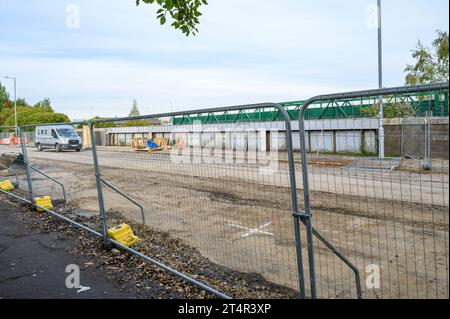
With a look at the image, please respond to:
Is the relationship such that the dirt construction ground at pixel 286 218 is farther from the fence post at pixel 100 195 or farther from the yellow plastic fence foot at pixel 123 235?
the yellow plastic fence foot at pixel 123 235

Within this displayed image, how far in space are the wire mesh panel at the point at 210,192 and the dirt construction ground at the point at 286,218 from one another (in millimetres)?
21

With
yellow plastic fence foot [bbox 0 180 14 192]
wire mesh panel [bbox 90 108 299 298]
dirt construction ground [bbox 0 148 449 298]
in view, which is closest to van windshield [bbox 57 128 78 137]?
yellow plastic fence foot [bbox 0 180 14 192]

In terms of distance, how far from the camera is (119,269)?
4777mm

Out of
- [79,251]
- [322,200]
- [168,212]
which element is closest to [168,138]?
[168,212]

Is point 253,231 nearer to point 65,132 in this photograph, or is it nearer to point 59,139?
point 59,139

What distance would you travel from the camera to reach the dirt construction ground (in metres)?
3.89

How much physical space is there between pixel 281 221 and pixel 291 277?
238 centimetres

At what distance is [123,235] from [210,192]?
146 centimetres

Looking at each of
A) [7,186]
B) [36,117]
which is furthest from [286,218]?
[36,117]

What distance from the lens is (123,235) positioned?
550 centimetres

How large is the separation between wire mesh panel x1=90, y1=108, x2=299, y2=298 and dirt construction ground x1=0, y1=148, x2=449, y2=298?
0.8 inches

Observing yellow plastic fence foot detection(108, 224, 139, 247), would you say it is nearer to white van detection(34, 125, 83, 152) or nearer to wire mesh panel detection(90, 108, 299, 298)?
wire mesh panel detection(90, 108, 299, 298)

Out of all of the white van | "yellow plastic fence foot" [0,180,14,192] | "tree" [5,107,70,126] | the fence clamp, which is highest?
"tree" [5,107,70,126]

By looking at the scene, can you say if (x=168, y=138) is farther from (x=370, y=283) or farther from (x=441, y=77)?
(x=441, y=77)
